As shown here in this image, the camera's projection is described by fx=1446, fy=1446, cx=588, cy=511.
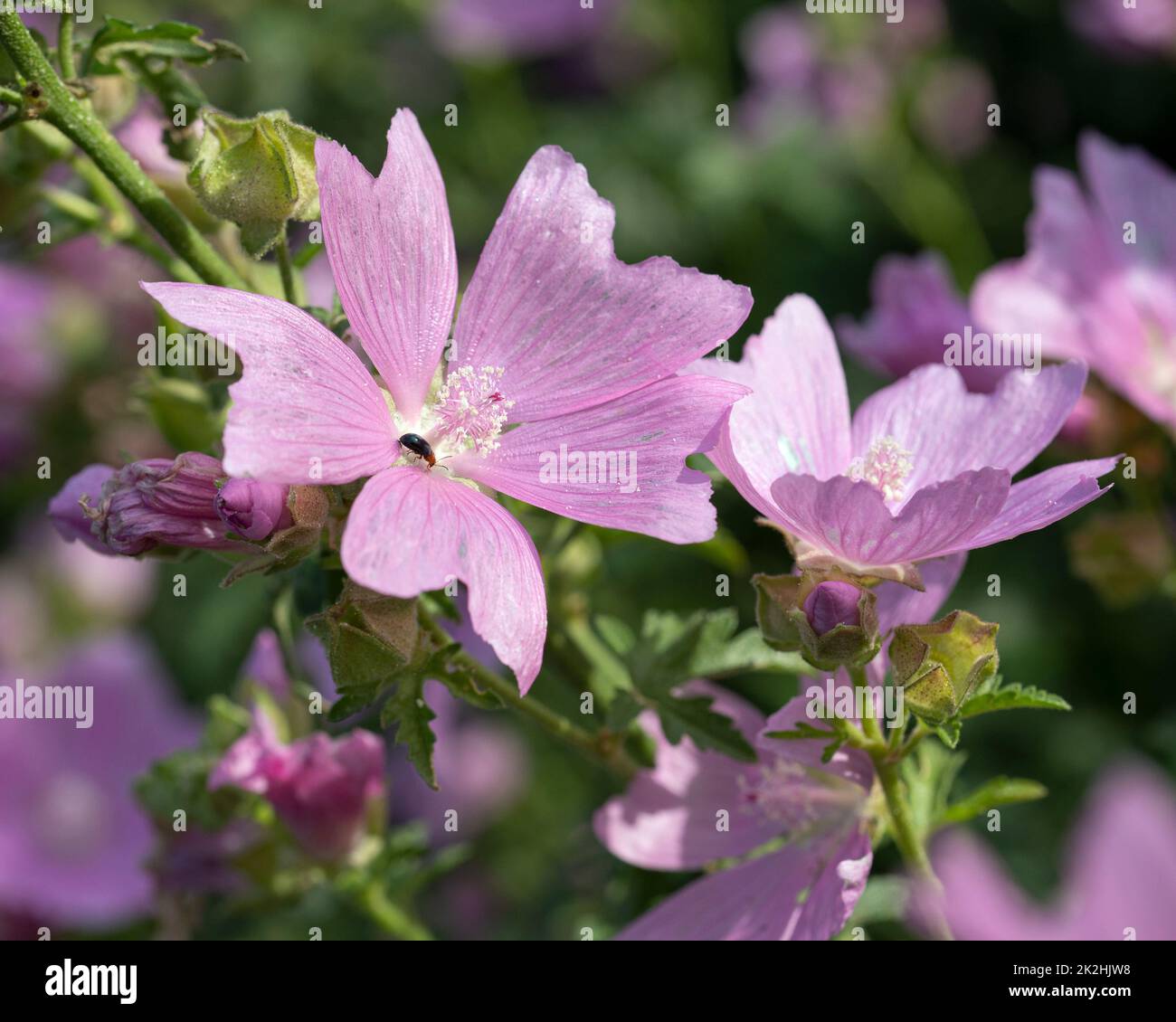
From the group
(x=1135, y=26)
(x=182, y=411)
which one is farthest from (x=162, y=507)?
(x=1135, y=26)

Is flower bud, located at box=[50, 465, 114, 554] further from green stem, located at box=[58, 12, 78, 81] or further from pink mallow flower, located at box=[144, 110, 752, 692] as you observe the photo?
green stem, located at box=[58, 12, 78, 81]

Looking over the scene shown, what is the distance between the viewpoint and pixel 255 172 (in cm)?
143

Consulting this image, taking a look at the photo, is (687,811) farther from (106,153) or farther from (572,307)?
(106,153)

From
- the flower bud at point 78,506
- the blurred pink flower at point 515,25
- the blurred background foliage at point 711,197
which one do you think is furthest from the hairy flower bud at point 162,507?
the blurred pink flower at point 515,25

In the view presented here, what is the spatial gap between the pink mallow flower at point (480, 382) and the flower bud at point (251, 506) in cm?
6

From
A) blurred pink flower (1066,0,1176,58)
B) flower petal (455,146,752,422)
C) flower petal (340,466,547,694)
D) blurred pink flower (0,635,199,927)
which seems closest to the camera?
flower petal (340,466,547,694)

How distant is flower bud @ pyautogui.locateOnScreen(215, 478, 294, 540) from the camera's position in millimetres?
1310

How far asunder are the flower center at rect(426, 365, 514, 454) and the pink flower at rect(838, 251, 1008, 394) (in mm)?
698

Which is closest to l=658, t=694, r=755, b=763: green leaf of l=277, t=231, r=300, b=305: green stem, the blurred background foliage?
l=277, t=231, r=300, b=305: green stem

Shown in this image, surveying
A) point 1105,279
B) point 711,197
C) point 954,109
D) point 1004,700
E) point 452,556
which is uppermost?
point 954,109

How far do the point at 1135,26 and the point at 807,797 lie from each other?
2.92 metres

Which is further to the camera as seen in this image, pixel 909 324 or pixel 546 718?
pixel 909 324

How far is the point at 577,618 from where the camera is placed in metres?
1.80

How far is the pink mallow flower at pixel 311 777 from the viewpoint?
1.76m
